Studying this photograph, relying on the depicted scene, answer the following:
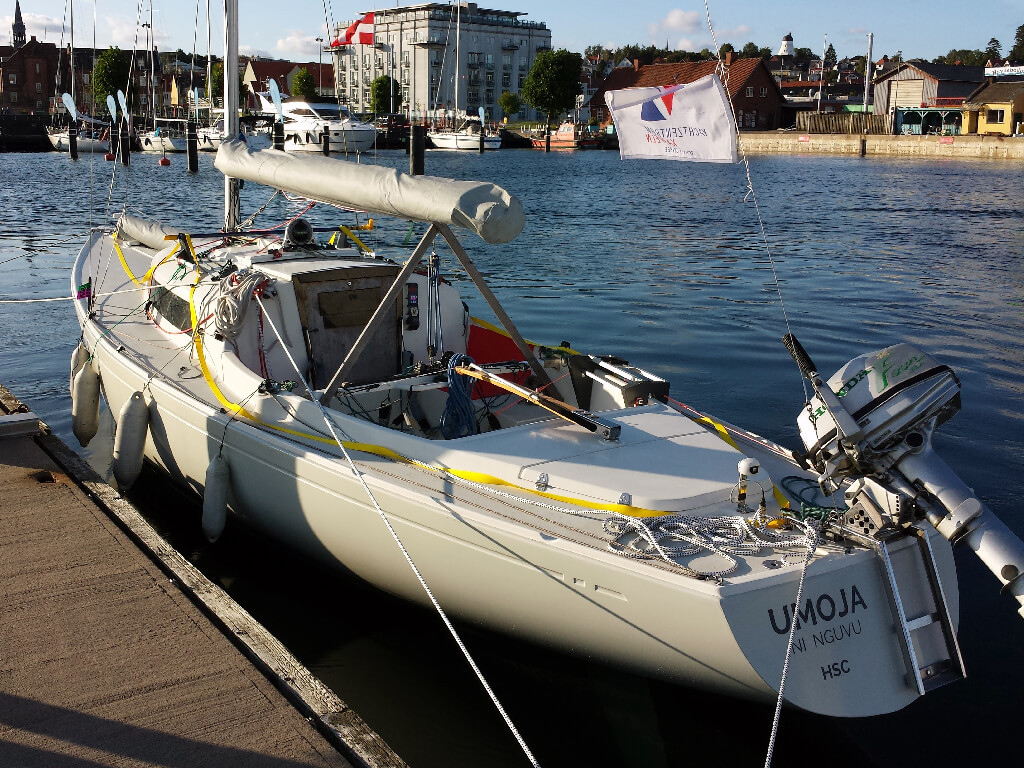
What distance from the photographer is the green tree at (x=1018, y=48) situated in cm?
12755

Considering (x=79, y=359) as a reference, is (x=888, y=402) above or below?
above

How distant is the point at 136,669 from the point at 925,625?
3658mm

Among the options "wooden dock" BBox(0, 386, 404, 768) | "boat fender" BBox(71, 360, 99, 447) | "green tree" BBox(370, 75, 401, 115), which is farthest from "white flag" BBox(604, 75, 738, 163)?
"green tree" BBox(370, 75, 401, 115)

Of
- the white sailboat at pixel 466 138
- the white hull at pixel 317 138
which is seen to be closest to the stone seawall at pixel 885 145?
the white sailboat at pixel 466 138

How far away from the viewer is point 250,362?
726cm

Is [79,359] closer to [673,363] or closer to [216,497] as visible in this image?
[216,497]

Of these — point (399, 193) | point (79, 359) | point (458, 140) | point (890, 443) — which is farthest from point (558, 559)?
point (458, 140)

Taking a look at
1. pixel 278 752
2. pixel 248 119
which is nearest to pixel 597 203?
pixel 278 752

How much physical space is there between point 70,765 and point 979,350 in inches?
467

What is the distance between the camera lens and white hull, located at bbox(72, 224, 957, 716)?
14.1 ft

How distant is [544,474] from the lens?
5.22m

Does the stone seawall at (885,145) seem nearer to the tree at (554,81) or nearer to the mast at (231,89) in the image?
the tree at (554,81)

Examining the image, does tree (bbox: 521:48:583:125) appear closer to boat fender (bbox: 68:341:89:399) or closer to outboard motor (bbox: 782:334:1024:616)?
boat fender (bbox: 68:341:89:399)

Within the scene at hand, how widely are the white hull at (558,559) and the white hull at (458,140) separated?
63.0m
